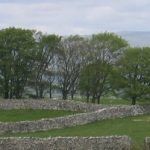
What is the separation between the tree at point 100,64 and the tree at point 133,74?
7.99ft

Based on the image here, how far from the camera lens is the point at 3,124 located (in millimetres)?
53469

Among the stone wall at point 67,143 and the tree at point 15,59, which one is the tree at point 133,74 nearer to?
the tree at point 15,59

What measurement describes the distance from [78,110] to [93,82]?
2603 centimetres

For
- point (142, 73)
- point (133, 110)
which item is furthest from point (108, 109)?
point (142, 73)

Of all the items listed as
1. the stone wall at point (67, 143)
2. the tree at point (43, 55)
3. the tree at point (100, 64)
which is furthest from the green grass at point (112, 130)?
the tree at point (43, 55)

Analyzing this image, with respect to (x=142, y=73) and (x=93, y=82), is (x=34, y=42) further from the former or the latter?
(x=142, y=73)

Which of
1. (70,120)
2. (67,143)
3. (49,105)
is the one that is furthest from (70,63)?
(67,143)

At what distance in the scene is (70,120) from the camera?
58.4 m

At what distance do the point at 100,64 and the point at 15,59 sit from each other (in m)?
15.0

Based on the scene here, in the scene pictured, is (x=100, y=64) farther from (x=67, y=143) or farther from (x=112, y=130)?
(x=67, y=143)

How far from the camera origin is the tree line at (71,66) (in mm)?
91562

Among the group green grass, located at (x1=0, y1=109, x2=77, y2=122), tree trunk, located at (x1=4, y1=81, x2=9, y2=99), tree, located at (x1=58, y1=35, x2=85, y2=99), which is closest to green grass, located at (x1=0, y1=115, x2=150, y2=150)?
green grass, located at (x1=0, y1=109, x2=77, y2=122)

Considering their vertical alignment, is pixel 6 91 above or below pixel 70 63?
below

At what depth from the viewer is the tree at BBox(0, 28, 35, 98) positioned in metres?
90.9
